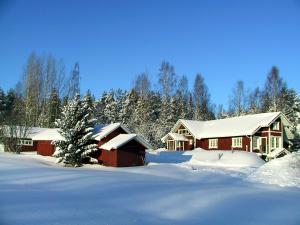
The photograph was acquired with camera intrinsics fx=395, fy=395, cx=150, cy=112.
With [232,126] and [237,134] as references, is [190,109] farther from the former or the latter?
[237,134]

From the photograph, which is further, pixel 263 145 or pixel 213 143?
pixel 213 143

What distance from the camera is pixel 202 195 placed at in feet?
56.3

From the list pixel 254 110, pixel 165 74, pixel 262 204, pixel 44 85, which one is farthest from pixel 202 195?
pixel 254 110

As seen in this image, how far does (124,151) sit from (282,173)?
49.9ft

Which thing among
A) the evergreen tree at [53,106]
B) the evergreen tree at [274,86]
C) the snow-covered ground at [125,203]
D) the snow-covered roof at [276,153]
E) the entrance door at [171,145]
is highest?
the evergreen tree at [274,86]

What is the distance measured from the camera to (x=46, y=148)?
158 feet

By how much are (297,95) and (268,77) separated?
8.34m

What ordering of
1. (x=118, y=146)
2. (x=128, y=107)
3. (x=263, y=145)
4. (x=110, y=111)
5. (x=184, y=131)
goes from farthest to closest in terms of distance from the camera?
(x=128, y=107) < (x=110, y=111) < (x=184, y=131) < (x=263, y=145) < (x=118, y=146)

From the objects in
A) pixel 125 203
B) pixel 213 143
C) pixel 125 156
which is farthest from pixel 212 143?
pixel 125 203

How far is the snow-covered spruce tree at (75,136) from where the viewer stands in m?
37.4

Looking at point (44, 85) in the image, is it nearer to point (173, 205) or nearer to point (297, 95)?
point (297, 95)

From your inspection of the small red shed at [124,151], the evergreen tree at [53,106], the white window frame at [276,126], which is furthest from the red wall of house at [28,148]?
the white window frame at [276,126]

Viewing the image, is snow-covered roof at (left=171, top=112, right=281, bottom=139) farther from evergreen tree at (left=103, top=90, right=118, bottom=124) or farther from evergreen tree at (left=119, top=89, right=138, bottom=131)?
evergreen tree at (left=103, top=90, right=118, bottom=124)

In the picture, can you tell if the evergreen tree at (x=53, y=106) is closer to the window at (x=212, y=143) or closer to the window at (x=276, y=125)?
the window at (x=212, y=143)
